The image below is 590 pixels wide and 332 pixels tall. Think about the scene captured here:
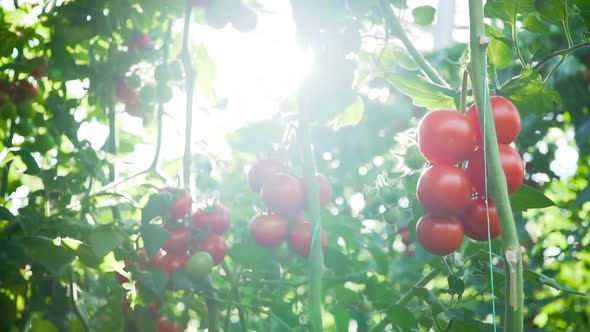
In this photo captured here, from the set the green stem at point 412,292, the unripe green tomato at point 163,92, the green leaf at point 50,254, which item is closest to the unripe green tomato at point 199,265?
the green leaf at point 50,254

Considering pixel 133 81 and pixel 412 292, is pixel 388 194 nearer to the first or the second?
pixel 412 292

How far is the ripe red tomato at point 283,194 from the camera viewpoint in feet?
3.23

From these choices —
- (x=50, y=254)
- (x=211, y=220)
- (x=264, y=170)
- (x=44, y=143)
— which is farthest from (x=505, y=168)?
(x=44, y=143)

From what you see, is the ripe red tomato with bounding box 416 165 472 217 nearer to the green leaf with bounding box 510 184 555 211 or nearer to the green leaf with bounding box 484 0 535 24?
the green leaf with bounding box 510 184 555 211

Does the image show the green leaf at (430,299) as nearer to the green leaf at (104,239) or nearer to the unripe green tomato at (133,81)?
the green leaf at (104,239)

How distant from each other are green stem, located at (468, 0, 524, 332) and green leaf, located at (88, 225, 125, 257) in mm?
599

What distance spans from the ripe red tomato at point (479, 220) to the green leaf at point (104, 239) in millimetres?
533

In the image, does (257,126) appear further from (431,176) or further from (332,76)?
(431,176)

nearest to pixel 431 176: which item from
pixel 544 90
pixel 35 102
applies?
pixel 544 90

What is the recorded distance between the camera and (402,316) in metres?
0.85

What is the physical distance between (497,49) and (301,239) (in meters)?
0.43

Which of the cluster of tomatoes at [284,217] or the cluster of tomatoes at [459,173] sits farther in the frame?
the cluster of tomatoes at [284,217]

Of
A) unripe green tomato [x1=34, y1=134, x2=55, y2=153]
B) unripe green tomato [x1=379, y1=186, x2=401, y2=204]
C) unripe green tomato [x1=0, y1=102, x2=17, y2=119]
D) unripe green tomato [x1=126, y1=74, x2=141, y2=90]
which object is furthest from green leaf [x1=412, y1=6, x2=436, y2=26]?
unripe green tomato [x1=0, y1=102, x2=17, y2=119]

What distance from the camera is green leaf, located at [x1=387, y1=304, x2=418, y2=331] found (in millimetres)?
841
